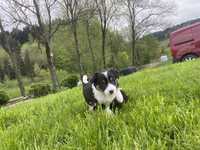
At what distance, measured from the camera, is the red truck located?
61.6 feet

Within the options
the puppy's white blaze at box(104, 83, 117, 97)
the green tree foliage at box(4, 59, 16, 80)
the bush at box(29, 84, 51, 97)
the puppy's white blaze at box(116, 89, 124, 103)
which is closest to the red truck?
the bush at box(29, 84, 51, 97)

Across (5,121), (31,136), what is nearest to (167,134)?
(31,136)

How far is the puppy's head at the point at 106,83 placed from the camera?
16.7 feet

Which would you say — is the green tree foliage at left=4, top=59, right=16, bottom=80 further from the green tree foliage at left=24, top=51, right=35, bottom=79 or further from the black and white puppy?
the black and white puppy

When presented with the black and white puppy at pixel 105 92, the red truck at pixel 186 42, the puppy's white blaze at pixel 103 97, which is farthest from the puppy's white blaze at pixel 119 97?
the red truck at pixel 186 42

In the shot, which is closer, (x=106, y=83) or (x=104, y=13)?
(x=106, y=83)

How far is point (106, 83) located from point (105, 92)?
134 millimetres

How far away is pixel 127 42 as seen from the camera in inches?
2468

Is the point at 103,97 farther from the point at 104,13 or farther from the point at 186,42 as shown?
the point at 104,13

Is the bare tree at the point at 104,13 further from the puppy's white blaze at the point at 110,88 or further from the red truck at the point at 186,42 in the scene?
the puppy's white blaze at the point at 110,88

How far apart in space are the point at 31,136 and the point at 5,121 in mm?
2773

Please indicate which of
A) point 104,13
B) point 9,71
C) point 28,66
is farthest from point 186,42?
point 9,71

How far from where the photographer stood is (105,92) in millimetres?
5168

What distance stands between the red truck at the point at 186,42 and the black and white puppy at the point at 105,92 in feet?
45.8
